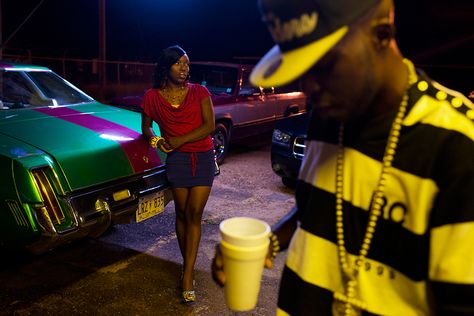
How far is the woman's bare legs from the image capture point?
11.5 feet

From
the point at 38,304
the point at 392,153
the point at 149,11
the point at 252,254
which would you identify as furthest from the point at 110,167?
the point at 149,11

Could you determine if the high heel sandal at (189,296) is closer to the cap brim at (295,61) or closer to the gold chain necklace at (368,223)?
the gold chain necklace at (368,223)

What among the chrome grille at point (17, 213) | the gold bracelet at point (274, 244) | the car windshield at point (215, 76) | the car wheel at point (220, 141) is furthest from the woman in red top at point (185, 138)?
the car windshield at point (215, 76)

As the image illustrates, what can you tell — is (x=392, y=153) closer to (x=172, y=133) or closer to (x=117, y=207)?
(x=172, y=133)

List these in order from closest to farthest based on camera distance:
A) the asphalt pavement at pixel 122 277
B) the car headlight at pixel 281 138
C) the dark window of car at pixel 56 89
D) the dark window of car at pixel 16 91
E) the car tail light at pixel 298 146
→ 1. the asphalt pavement at pixel 122 277
2. the dark window of car at pixel 16 91
3. the dark window of car at pixel 56 89
4. the car tail light at pixel 298 146
5. the car headlight at pixel 281 138

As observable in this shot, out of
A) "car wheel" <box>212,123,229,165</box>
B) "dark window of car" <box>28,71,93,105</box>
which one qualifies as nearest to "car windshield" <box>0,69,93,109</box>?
"dark window of car" <box>28,71,93,105</box>

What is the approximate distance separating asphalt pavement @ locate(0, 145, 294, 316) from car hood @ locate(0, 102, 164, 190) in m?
0.87

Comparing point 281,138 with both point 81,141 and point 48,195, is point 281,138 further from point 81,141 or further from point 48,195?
point 48,195

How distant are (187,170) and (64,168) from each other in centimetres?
92

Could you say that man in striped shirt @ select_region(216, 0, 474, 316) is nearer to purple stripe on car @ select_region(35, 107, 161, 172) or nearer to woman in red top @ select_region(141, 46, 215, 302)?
woman in red top @ select_region(141, 46, 215, 302)

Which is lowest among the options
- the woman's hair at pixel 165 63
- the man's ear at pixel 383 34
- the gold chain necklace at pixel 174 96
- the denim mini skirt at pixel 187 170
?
the denim mini skirt at pixel 187 170

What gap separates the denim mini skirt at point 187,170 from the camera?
11.4ft

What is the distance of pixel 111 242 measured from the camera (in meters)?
4.65

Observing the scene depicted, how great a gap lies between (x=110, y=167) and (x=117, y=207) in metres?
0.34
